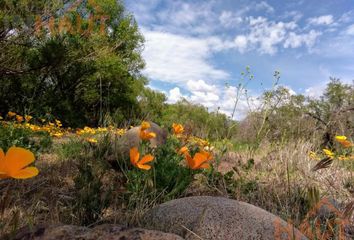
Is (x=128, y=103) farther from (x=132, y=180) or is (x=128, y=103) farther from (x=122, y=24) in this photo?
(x=132, y=180)

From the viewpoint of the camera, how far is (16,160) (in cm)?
83

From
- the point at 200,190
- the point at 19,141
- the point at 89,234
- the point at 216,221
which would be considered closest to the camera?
the point at 89,234

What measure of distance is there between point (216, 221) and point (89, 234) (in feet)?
2.66

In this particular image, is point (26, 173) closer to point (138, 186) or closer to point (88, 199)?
point (88, 199)

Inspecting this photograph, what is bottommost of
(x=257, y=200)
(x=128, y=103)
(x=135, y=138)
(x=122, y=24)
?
(x=257, y=200)

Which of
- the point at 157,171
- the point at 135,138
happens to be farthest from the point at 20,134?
the point at 157,171

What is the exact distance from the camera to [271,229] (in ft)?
6.63

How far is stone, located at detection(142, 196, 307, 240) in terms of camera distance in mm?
1974

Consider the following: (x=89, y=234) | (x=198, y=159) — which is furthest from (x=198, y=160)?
(x=89, y=234)

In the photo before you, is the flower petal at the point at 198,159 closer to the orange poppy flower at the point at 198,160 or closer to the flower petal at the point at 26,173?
the orange poppy flower at the point at 198,160

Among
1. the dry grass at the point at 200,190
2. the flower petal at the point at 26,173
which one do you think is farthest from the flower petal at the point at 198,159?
the flower petal at the point at 26,173

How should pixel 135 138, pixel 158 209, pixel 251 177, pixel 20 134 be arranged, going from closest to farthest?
pixel 158 209 < pixel 251 177 < pixel 135 138 < pixel 20 134

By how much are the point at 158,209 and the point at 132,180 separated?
54 cm

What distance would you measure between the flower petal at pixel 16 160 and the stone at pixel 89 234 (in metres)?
0.70
